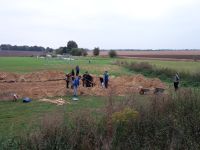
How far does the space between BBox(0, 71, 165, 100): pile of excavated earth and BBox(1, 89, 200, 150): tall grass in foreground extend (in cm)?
896

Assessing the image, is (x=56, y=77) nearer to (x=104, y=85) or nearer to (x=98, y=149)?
(x=104, y=85)

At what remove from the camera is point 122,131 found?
9.45 m

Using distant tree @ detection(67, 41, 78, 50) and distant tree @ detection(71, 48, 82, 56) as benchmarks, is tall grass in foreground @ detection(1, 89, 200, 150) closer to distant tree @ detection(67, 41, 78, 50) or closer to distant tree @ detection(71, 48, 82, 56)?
distant tree @ detection(71, 48, 82, 56)

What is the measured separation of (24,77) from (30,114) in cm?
2258

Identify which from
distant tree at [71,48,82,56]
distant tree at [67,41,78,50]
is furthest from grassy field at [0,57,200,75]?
distant tree at [67,41,78,50]

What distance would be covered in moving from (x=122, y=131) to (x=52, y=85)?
26.3 m

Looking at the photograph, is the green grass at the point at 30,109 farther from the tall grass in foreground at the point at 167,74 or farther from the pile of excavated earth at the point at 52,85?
the tall grass in foreground at the point at 167,74

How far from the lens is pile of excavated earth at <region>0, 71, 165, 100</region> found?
27.8 m

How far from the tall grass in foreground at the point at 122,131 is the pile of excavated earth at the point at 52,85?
8.96 meters

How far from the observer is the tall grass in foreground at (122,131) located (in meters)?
9.05

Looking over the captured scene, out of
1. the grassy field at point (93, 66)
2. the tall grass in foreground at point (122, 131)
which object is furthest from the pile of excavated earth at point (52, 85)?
the grassy field at point (93, 66)

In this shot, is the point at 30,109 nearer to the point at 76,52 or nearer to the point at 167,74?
the point at 167,74

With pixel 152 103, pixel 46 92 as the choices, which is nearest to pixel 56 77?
pixel 46 92

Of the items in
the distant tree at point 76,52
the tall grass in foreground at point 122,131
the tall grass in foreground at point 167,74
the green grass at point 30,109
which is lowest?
the distant tree at point 76,52
